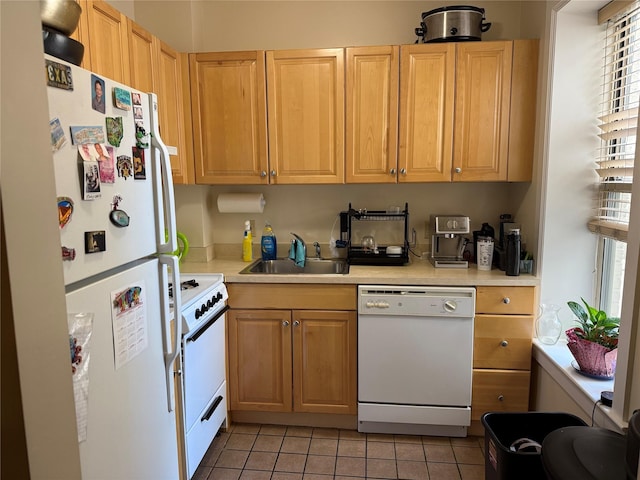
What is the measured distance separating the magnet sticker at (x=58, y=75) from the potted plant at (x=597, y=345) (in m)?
2.11

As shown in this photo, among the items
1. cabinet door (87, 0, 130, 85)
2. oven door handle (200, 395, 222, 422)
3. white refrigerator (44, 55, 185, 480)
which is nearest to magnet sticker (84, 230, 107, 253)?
white refrigerator (44, 55, 185, 480)

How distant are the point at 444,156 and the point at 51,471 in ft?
Result: 7.61

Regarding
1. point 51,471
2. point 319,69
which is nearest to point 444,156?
point 319,69

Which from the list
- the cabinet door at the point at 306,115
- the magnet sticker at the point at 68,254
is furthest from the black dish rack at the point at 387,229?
the magnet sticker at the point at 68,254

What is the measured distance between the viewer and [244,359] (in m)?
2.50

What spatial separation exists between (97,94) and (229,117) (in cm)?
151

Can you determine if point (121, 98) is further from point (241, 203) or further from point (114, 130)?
point (241, 203)

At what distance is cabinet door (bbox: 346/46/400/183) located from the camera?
2.45 metres

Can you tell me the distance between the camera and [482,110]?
2.44m

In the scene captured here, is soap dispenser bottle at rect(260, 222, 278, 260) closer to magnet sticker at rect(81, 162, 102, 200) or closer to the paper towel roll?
the paper towel roll

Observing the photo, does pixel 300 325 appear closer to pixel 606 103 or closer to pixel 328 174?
pixel 328 174

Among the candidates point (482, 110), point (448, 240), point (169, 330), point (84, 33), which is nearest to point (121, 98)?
point (84, 33)

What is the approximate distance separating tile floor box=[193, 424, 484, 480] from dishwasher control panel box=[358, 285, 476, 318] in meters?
0.74

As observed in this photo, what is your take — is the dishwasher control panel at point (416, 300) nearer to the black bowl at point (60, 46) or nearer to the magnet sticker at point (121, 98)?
the magnet sticker at point (121, 98)
